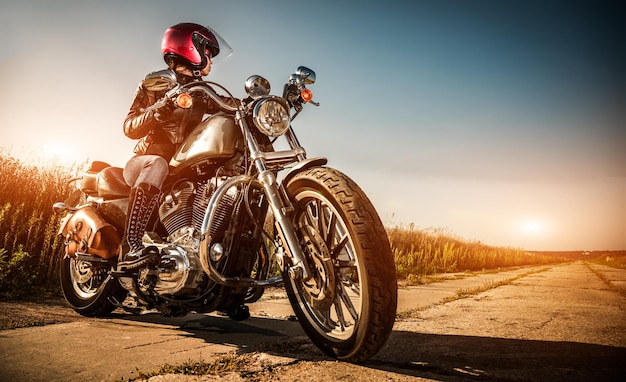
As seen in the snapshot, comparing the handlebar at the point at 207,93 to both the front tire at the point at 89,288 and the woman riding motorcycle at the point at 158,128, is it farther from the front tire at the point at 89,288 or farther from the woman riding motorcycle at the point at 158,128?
the front tire at the point at 89,288

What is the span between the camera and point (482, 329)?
8.38ft

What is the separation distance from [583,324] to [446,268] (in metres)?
8.52

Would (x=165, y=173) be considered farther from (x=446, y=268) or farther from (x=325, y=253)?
(x=446, y=268)

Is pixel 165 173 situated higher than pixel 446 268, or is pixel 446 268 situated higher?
pixel 165 173

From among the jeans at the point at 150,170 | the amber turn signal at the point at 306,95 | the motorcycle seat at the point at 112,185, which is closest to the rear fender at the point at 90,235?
the motorcycle seat at the point at 112,185

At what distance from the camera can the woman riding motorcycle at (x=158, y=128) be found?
2.68 metres

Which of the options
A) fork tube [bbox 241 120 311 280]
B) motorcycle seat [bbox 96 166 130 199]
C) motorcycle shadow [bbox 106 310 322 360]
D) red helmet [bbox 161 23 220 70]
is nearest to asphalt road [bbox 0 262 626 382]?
motorcycle shadow [bbox 106 310 322 360]

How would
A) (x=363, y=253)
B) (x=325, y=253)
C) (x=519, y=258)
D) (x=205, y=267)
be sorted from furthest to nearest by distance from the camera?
(x=519, y=258) < (x=205, y=267) < (x=325, y=253) < (x=363, y=253)

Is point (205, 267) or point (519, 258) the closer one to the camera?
point (205, 267)

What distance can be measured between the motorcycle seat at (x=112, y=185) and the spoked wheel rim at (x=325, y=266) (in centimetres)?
171

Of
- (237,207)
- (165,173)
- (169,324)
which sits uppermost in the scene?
(165,173)

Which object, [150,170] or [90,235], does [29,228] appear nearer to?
[90,235]

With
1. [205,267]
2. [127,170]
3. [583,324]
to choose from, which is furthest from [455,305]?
[127,170]

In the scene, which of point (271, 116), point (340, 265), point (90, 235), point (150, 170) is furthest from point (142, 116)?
point (340, 265)
